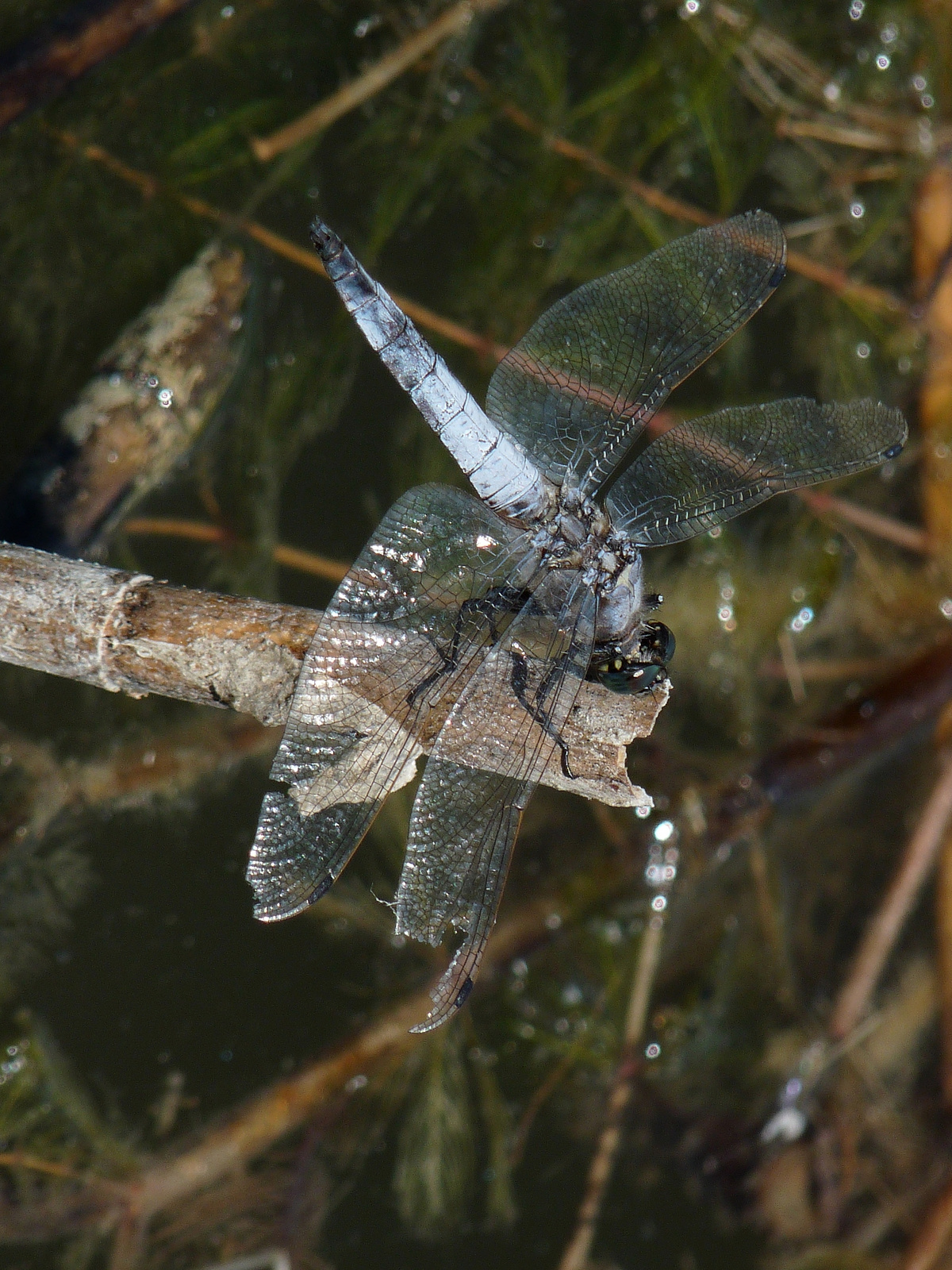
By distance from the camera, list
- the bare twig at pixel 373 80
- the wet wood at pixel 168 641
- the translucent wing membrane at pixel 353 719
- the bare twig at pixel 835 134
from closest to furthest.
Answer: the wet wood at pixel 168 641 → the translucent wing membrane at pixel 353 719 → the bare twig at pixel 373 80 → the bare twig at pixel 835 134

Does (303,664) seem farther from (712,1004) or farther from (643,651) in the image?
(712,1004)

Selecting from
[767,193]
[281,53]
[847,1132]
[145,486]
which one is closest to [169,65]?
[281,53]

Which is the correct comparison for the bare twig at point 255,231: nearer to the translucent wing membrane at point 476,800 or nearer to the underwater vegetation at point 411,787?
the underwater vegetation at point 411,787

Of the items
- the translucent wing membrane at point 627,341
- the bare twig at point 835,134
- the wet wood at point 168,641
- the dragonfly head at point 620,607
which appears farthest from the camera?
the bare twig at point 835,134

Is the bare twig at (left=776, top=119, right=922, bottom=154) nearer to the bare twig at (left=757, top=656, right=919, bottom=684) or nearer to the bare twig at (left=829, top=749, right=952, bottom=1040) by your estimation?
the bare twig at (left=757, top=656, right=919, bottom=684)

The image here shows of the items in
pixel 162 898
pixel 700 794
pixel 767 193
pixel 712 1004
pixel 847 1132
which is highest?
pixel 767 193

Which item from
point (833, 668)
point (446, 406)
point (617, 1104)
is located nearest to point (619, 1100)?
point (617, 1104)

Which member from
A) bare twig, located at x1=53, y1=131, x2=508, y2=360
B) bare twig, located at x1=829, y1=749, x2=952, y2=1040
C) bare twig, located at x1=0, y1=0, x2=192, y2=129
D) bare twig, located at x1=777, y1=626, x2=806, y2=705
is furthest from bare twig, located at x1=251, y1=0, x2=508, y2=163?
bare twig, located at x1=829, y1=749, x2=952, y2=1040

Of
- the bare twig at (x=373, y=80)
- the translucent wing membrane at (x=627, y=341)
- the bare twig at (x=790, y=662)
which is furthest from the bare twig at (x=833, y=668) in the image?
the bare twig at (x=373, y=80)
